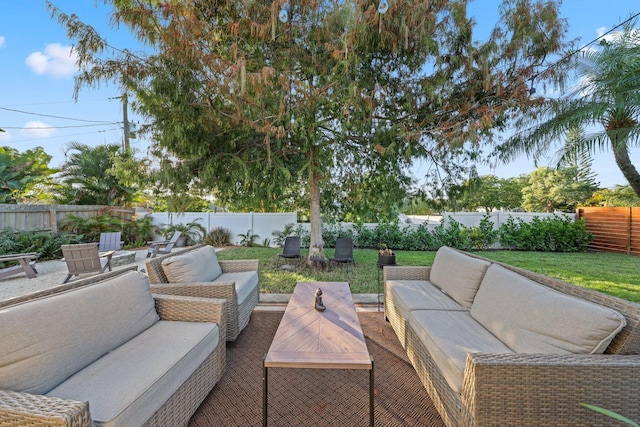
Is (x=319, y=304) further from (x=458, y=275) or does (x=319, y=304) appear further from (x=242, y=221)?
(x=242, y=221)

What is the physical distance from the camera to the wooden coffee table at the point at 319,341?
1.83 m

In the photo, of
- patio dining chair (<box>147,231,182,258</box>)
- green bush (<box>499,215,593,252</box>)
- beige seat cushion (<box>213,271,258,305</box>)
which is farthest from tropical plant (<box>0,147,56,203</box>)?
green bush (<box>499,215,593,252</box>)

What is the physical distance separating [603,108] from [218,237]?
10.3 metres

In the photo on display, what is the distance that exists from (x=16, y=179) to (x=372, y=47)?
38.7 ft

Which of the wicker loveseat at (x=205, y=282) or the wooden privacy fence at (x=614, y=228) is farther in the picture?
the wooden privacy fence at (x=614, y=228)

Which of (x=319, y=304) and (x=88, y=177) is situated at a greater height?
(x=88, y=177)

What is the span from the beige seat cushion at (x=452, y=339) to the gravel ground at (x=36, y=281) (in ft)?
18.8

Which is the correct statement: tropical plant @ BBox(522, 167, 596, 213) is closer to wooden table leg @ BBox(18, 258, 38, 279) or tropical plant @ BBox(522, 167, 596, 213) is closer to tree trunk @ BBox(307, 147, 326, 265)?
tree trunk @ BBox(307, 147, 326, 265)

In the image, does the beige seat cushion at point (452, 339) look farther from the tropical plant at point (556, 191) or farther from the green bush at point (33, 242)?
the tropical plant at point (556, 191)

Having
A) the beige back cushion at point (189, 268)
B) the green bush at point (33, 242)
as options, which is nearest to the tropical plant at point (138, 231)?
the green bush at point (33, 242)

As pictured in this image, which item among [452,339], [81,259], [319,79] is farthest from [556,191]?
[81,259]

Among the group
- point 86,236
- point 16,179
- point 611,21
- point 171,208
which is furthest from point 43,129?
point 611,21

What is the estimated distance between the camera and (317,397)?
7.39 ft

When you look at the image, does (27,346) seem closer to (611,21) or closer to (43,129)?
(611,21)
